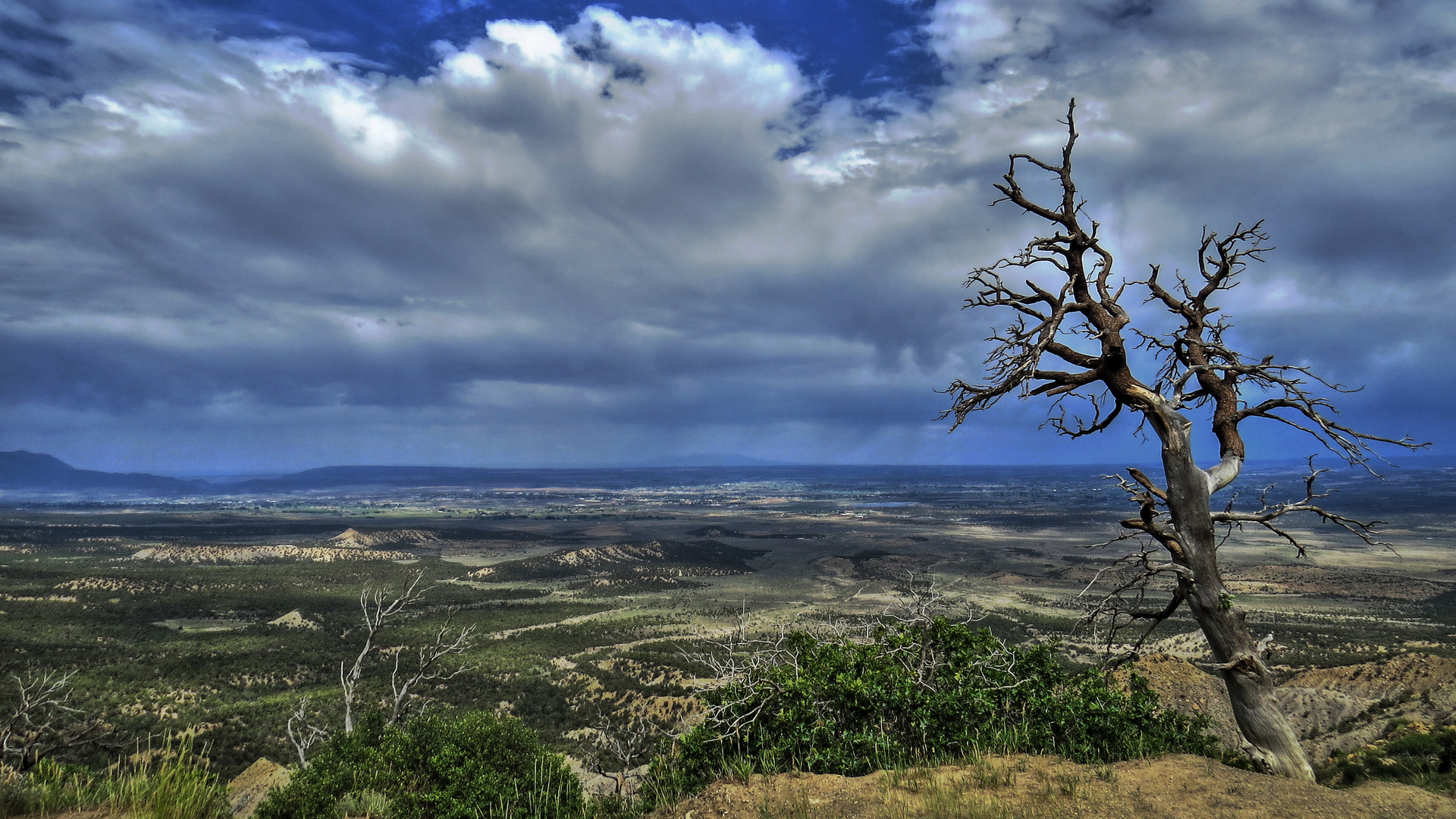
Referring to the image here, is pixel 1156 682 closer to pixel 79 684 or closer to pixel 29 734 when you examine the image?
pixel 29 734

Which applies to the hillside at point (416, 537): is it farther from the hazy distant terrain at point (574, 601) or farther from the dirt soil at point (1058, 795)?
the dirt soil at point (1058, 795)

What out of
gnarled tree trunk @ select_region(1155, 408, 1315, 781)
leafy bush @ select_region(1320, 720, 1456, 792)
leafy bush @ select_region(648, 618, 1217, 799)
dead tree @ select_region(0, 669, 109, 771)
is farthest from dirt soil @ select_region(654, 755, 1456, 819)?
dead tree @ select_region(0, 669, 109, 771)

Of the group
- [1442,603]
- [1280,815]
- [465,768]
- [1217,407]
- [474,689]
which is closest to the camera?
[1280,815]

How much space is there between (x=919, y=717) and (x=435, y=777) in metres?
11.0

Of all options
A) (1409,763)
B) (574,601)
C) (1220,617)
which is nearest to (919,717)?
(1220,617)

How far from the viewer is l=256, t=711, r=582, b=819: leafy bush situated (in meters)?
11.1

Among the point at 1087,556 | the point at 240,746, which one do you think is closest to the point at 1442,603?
the point at 1087,556

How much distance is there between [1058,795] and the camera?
6.65 meters

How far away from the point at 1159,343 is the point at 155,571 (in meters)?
106

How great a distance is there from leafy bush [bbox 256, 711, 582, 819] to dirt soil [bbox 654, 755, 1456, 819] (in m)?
5.03

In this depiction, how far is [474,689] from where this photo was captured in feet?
115

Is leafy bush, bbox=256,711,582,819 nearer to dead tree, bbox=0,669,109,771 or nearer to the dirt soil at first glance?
the dirt soil

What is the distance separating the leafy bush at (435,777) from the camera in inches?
436

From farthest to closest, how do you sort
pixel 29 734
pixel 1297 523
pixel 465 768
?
pixel 1297 523
pixel 29 734
pixel 465 768
